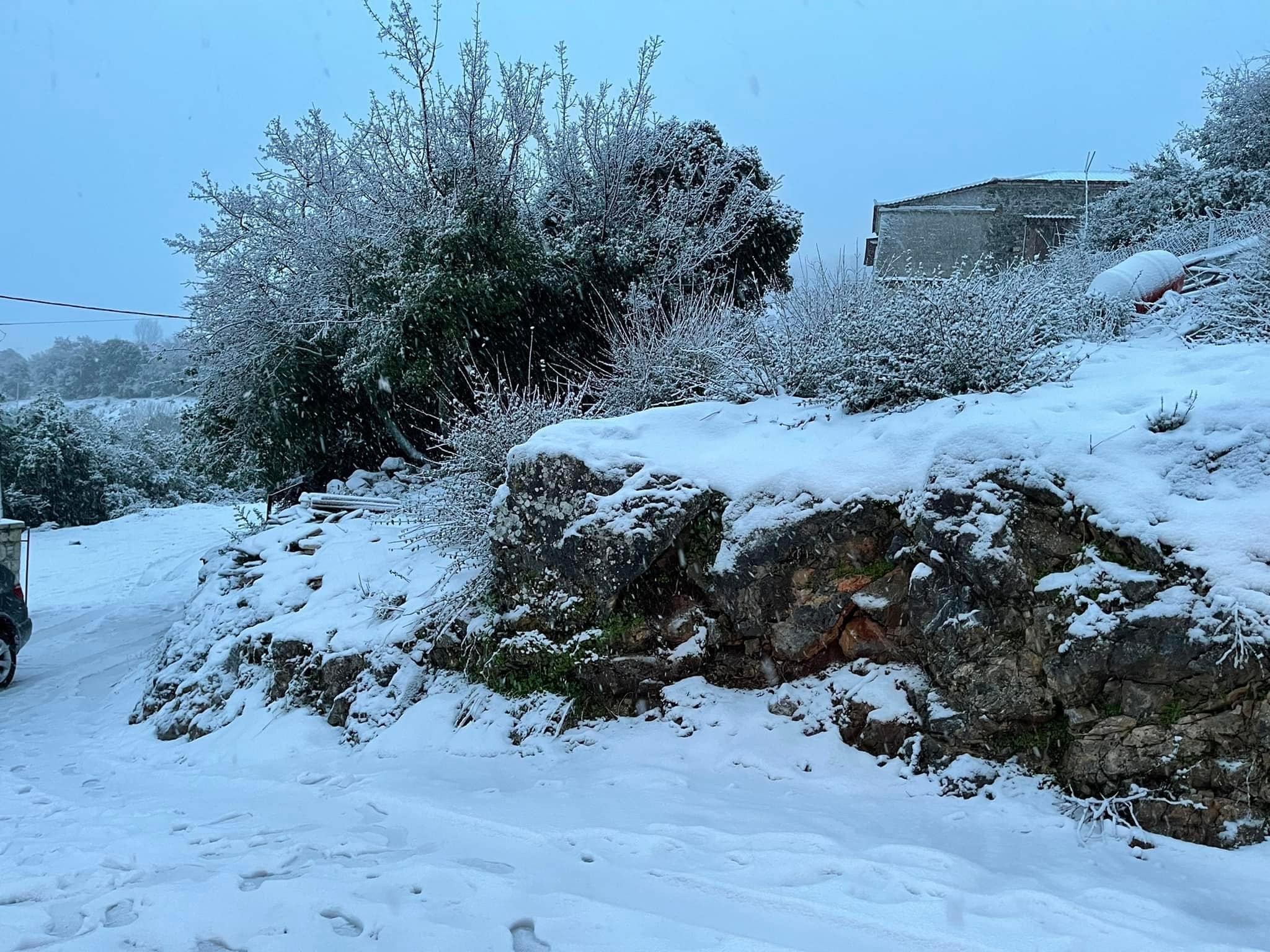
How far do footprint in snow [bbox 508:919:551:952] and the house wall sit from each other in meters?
17.3

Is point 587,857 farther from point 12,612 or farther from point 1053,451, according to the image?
point 12,612

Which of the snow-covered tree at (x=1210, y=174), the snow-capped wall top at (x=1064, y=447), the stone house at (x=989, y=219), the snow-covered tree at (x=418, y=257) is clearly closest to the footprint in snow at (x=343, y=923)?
the snow-capped wall top at (x=1064, y=447)

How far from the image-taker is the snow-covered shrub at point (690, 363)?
20.0 feet

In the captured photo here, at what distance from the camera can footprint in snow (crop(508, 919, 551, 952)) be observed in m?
2.83

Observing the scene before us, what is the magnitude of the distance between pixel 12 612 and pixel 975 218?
18923mm

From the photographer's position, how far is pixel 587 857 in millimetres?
3494

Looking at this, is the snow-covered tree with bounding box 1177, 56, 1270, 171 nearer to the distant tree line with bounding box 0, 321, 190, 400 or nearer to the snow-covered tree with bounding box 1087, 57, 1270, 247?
the snow-covered tree with bounding box 1087, 57, 1270, 247

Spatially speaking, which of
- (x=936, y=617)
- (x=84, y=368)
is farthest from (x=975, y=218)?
(x=84, y=368)

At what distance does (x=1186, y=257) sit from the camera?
887 cm

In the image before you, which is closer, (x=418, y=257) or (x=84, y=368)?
(x=418, y=257)

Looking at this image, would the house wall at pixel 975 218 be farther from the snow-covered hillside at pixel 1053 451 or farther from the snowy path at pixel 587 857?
the snowy path at pixel 587 857

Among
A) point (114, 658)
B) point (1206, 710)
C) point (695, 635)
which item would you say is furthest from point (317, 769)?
point (114, 658)

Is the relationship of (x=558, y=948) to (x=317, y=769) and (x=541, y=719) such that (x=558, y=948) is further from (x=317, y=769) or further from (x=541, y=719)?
(x=317, y=769)

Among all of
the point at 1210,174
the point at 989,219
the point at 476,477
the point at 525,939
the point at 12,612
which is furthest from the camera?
the point at 989,219
